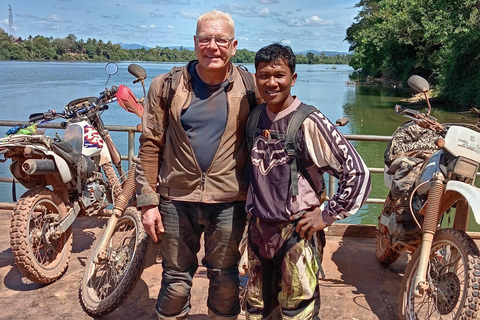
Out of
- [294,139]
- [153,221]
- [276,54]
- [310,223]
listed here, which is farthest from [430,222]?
[153,221]

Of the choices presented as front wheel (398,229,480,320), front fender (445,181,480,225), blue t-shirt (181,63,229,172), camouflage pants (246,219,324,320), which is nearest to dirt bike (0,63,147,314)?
blue t-shirt (181,63,229,172)

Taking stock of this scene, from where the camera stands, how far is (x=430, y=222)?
2.51 metres

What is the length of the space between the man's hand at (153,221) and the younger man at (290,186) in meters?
0.47

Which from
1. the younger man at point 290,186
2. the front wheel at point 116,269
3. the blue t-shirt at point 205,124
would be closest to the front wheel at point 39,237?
the front wheel at point 116,269

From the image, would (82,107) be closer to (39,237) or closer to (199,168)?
(39,237)

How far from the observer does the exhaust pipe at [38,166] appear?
3.12 meters

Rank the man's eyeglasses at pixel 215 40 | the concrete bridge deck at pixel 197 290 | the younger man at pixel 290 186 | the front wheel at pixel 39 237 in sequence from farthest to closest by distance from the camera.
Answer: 1. the front wheel at pixel 39 237
2. the concrete bridge deck at pixel 197 290
3. the man's eyeglasses at pixel 215 40
4. the younger man at pixel 290 186

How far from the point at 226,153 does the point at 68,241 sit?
5.74 ft

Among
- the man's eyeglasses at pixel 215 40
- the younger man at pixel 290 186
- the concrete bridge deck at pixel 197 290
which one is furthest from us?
the concrete bridge deck at pixel 197 290

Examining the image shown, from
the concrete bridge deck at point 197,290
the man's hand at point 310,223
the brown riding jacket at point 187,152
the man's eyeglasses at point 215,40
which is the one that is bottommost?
the concrete bridge deck at point 197,290

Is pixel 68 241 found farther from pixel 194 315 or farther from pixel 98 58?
pixel 98 58

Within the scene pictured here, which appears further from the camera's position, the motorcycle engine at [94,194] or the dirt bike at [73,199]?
the motorcycle engine at [94,194]

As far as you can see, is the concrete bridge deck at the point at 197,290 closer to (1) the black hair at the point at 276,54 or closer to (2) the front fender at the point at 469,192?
(2) the front fender at the point at 469,192

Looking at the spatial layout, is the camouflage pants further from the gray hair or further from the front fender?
the gray hair
